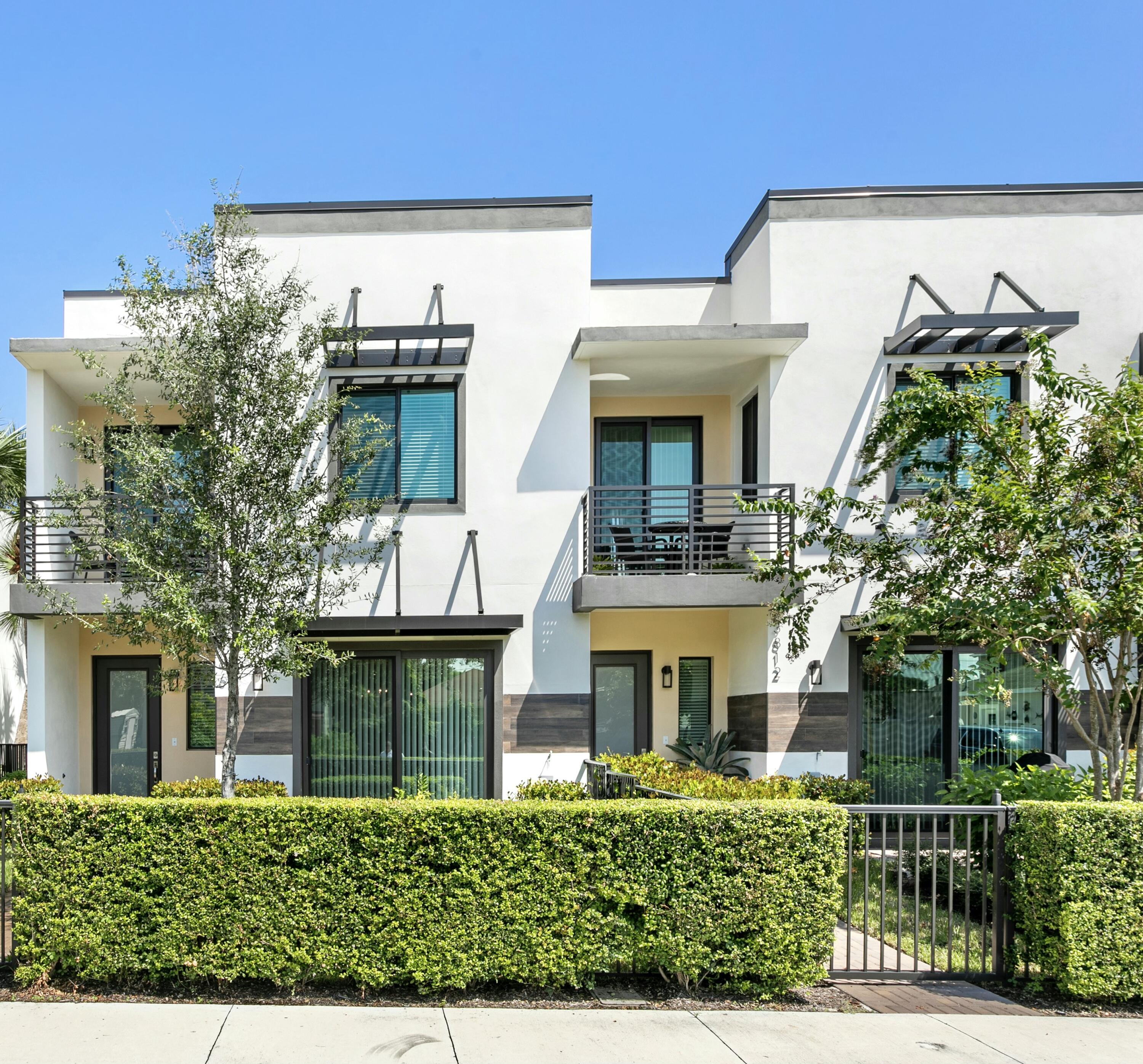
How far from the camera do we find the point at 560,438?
42.0 ft

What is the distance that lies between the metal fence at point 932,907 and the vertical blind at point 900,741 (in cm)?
202

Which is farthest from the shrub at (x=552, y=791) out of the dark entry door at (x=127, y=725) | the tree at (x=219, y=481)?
the dark entry door at (x=127, y=725)

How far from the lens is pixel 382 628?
1224 cm

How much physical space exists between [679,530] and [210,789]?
23.2 ft

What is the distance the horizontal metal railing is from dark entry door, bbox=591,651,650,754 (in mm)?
2166

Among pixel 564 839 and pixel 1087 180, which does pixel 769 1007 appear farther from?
pixel 1087 180

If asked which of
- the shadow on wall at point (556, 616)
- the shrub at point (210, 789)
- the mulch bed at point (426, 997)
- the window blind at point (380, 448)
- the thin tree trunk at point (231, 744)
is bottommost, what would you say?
the mulch bed at point (426, 997)

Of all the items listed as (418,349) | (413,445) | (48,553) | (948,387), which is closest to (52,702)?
(48,553)

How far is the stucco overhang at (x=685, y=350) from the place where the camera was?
1235cm

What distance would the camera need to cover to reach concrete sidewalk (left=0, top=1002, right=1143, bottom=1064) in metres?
5.54

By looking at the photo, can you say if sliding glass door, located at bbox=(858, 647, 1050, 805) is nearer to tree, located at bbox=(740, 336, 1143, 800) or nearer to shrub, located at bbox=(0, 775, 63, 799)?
tree, located at bbox=(740, 336, 1143, 800)

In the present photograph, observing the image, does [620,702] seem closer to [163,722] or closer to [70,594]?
[163,722]

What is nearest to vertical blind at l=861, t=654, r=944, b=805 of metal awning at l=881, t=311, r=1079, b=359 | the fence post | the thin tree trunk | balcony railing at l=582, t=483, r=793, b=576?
balcony railing at l=582, t=483, r=793, b=576

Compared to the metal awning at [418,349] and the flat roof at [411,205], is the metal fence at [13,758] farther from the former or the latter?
the flat roof at [411,205]
